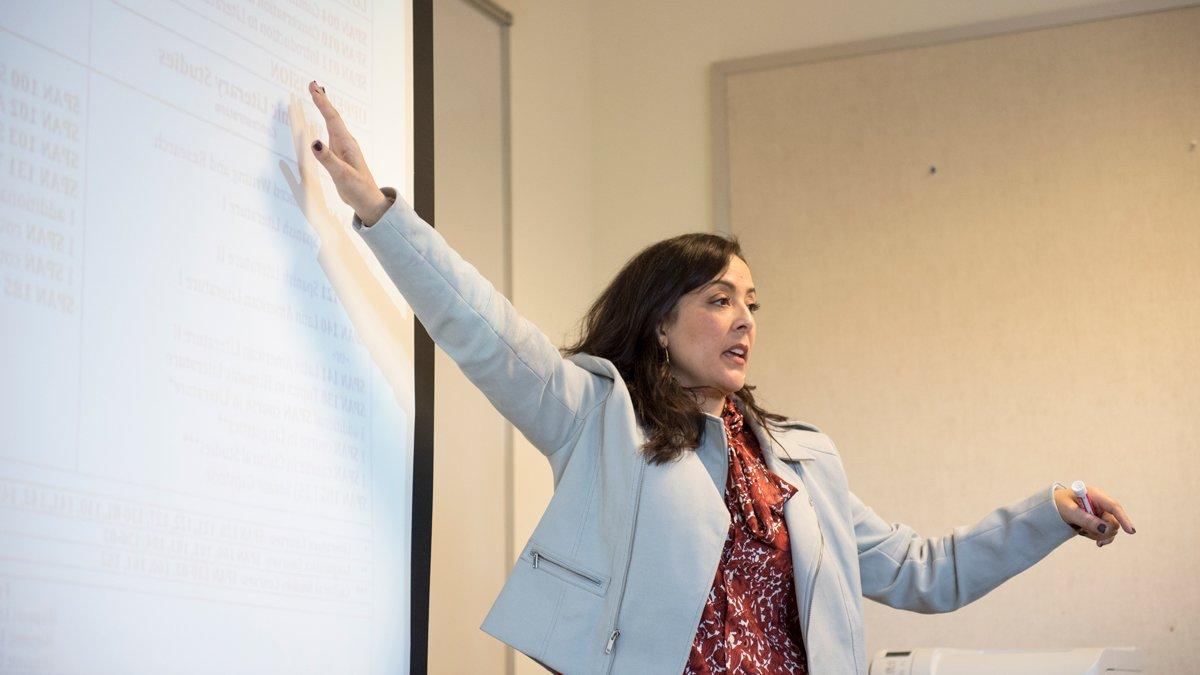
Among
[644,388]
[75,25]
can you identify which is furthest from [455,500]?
[75,25]

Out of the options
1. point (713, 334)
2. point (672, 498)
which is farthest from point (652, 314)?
point (672, 498)

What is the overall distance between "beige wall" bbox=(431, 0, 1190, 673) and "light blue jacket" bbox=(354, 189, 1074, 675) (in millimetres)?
1444

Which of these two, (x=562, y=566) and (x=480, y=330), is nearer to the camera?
(x=480, y=330)

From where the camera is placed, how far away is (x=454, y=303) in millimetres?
1692

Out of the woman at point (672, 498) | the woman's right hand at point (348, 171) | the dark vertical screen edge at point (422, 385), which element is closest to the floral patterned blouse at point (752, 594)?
the woman at point (672, 498)

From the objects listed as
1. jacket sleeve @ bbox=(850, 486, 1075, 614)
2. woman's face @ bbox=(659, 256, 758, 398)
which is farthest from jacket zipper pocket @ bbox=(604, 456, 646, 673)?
jacket sleeve @ bbox=(850, 486, 1075, 614)

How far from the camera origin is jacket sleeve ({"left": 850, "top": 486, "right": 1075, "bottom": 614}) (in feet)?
7.30

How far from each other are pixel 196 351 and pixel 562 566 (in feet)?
2.12

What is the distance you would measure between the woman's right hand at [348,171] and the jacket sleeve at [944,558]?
1.08 metres

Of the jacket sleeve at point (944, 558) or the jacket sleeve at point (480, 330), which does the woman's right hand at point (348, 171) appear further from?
the jacket sleeve at point (944, 558)

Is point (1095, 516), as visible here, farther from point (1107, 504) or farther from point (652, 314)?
point (652, 314)

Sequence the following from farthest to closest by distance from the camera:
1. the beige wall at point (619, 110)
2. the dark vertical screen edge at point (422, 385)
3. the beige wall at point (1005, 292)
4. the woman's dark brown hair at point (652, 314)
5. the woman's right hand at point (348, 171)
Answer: the beige wall at point (619, 110) < the beige wall at point (1005, 292) < the woman's dark brown hair at point (652, 314) < the dark vertical screen edge at point (422, 385) < the woman's right hand at point (348, 171)

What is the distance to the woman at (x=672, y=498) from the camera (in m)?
1.75

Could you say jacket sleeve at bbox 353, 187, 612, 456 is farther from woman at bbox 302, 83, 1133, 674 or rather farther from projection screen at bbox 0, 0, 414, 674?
projection screen at bbox 0, 0, 414, 674
